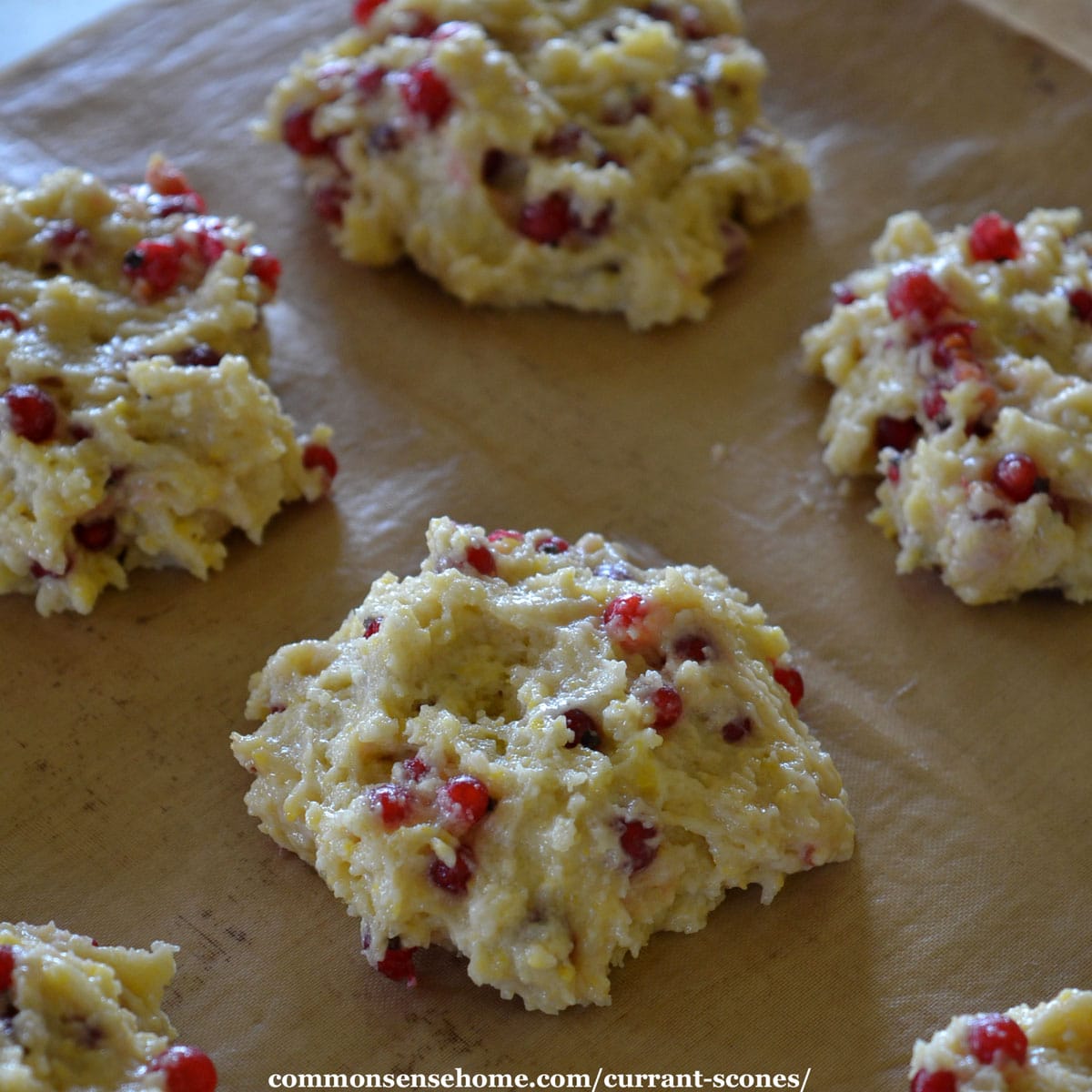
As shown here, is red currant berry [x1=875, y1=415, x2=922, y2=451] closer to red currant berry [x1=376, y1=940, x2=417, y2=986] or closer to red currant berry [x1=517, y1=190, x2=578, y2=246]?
red currant berry [x1=517, y1=190, x2=578, y2=246]

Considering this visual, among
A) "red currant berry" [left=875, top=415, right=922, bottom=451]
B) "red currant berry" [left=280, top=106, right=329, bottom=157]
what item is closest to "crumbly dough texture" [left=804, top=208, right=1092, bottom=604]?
"red currant berry" [left=875, top=415, right=922, bottom=451]

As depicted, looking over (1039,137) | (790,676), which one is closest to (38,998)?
(790,676)

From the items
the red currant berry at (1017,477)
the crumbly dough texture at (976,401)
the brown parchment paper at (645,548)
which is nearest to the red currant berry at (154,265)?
the brown parchment paper at (645,548)

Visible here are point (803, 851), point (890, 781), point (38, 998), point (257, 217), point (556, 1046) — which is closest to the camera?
point (38, 998)

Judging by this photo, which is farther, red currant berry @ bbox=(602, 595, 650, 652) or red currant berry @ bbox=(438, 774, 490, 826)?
red currant berry @ bbox=(602, 595, 650, 652)

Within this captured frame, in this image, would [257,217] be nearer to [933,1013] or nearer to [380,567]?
[380,567]
